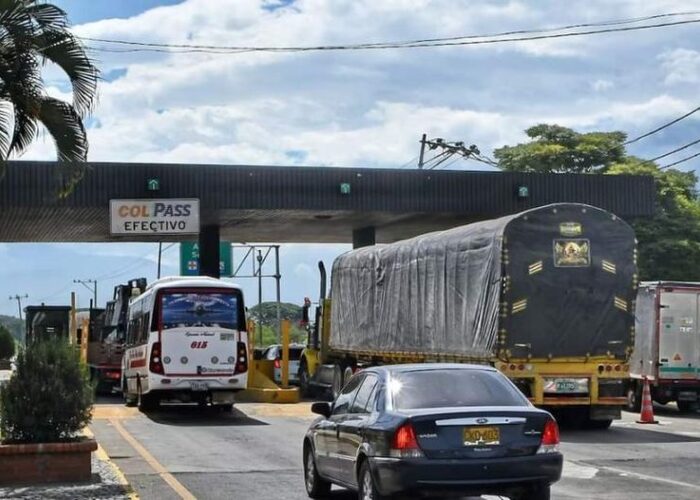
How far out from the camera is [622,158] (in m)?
62.2

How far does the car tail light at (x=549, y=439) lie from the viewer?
408 inches

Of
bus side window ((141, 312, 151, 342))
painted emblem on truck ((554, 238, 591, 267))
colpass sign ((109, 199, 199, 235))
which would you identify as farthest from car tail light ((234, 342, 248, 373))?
painted emblem on truck ((554, 238, 591, 267))

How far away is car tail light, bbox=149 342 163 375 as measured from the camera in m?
24.9

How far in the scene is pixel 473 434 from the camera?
10195 millimetres

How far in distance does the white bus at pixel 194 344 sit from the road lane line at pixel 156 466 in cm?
243

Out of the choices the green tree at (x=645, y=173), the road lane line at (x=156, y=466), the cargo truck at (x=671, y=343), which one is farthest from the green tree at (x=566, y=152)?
the road lane line at (x=156, y=466)

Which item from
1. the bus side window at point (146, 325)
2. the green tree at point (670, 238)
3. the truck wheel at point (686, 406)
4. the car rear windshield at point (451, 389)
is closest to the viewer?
the car rear windshield at point (451, 389)

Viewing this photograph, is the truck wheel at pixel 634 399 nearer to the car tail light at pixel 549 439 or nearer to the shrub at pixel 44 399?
the shrub at pixel 44 399

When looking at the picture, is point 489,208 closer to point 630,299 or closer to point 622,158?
point 630,299

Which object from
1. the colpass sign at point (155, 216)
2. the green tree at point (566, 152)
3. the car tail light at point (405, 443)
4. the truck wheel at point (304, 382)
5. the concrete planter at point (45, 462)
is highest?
the green tree at point (566, 152)

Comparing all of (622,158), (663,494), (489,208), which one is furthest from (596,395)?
(622,158)

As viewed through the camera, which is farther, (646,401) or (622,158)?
(622,158)

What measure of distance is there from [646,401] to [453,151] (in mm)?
41607

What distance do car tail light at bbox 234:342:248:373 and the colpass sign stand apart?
7505 mm
